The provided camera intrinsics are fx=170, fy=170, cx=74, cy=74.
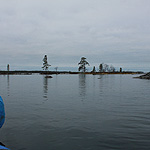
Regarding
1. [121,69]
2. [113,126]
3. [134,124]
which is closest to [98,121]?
[113,126]

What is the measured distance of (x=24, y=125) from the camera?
8.60m

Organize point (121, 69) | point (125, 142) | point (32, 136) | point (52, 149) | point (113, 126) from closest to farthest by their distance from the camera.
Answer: point (52, 149), point (125, 142), point (32, 136), point (113, 126), point (121, 69)

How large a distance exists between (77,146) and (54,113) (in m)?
5.04

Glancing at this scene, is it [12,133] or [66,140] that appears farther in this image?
[12,133]

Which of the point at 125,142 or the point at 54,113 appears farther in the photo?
the point at 54,113

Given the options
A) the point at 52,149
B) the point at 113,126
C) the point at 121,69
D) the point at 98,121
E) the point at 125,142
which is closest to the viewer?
the point at 52,149

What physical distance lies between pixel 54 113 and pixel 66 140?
4413mm

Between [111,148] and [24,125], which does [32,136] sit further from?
[111,148]

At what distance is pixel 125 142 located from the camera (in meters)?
6.61

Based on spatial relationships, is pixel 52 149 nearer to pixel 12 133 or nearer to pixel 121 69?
pixel 12 133

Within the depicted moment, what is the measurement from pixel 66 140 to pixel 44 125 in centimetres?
219

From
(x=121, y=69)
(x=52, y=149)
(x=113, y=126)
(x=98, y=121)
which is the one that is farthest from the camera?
(x=121, y=69)

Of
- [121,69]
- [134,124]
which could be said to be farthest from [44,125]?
[121,69]

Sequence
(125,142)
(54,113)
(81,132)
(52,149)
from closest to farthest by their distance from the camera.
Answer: (52,149), (125,142), (81,132), (54,113)
